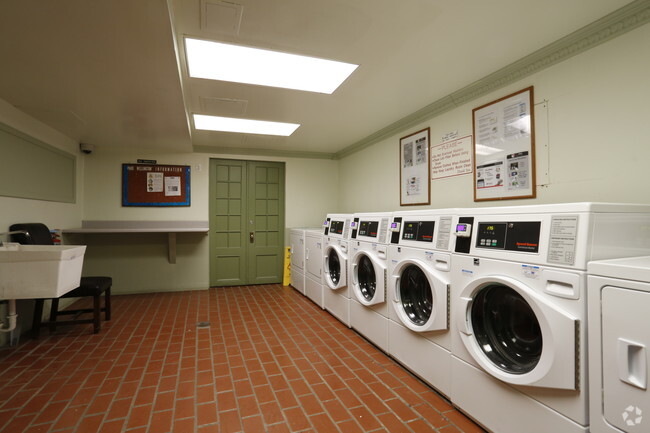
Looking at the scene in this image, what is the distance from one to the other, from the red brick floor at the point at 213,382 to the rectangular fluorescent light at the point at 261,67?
2.38m

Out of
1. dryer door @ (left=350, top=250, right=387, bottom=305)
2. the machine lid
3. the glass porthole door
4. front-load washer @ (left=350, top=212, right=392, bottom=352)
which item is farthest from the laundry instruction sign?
the machine lid

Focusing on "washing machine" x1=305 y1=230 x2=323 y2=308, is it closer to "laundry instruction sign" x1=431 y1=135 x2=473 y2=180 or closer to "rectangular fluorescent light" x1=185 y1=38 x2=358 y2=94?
"laundry instruction sign" x1=431 y1=135 x2=473 y2=180

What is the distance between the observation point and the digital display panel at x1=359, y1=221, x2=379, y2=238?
9.27 feet

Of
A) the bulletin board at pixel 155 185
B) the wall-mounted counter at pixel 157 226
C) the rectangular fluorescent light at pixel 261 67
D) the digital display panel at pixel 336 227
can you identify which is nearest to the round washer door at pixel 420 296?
the digital display panel at pixel 336 227

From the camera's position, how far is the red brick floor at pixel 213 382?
1.82 metres

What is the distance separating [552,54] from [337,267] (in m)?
2.72

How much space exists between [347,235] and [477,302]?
1703mm

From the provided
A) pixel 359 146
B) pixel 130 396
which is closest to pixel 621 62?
pixel 359 146

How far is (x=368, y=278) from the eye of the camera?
3.04 m

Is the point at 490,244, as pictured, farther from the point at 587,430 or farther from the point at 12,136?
the point at 12,136

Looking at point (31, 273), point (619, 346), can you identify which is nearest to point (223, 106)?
point (31, 273)

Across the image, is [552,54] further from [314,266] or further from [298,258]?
[298,258]

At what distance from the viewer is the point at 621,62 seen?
1.85 m

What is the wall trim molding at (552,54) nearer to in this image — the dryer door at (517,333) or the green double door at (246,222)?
the dryer door at (517,333)
